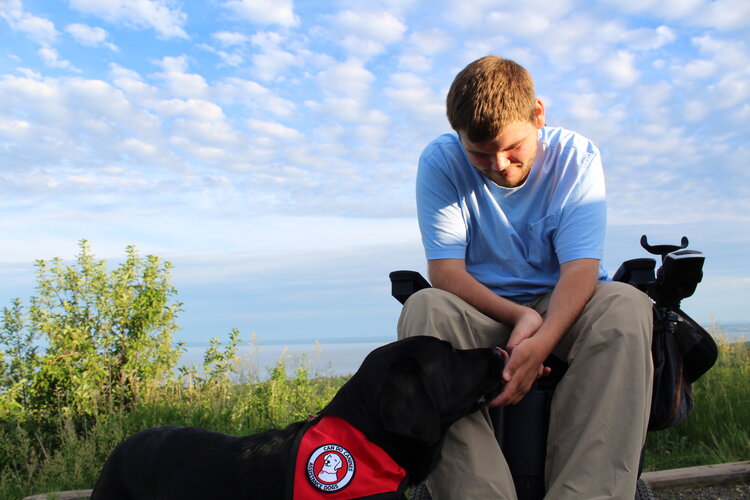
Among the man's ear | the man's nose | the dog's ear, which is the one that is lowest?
the dog's ear

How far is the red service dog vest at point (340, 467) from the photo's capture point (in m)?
1.90

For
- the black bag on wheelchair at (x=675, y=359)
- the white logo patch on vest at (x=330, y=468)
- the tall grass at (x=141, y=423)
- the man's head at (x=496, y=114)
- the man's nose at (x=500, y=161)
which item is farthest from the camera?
the tall grass at (x=141, y=423)

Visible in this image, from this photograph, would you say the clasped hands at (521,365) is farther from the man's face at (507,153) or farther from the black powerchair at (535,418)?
the man's face at (507,153)

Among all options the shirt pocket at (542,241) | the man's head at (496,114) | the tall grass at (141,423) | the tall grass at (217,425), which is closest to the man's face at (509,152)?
the man's head at (496,114)

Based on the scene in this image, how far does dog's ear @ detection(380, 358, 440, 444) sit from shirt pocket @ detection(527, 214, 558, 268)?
2.55ft

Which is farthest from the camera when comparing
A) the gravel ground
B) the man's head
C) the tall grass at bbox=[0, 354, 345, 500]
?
the tall grass at bbox=[0, 354, 345, 500]

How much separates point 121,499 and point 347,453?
3.54 ft

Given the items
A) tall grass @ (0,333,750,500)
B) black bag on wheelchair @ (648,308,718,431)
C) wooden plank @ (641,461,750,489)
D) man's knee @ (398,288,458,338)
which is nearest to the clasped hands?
man's knee @ (398,288,458,338)

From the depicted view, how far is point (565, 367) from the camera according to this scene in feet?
7.66

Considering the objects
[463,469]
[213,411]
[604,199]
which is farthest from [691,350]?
[213,411]

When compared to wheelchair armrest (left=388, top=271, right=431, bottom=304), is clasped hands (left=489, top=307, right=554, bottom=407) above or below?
below

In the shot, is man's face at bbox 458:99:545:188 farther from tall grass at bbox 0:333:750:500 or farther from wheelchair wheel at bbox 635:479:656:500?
tall grass at bbox 0:333:750:500

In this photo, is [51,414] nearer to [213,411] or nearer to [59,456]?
[59,456]

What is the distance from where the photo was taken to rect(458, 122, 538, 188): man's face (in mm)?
2293
